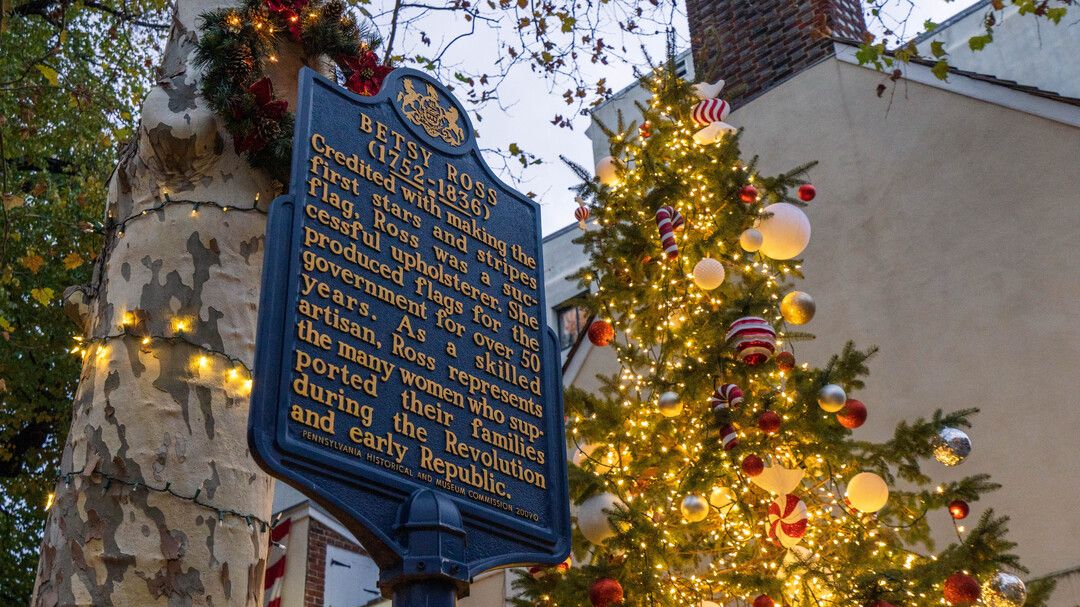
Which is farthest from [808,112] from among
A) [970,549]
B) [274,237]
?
[274,237]

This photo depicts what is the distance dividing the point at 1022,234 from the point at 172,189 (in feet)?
24.8

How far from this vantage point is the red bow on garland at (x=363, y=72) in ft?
17.1

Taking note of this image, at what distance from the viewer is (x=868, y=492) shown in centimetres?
578

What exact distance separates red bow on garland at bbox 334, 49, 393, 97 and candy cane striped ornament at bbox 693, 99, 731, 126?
3268 mm

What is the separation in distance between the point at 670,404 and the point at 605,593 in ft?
4.96

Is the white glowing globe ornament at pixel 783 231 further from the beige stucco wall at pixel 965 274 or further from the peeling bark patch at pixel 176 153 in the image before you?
the peeling bark patch at pixel 176 153

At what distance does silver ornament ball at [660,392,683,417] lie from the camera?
652cm

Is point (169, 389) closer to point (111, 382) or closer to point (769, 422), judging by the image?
point (111, 382)

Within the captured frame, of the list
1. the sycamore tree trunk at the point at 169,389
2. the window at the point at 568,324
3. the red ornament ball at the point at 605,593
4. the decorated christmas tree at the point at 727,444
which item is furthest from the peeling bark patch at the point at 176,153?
the window at the point at 568,324

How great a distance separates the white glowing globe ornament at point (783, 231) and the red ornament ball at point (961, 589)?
2588mm

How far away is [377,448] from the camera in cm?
332

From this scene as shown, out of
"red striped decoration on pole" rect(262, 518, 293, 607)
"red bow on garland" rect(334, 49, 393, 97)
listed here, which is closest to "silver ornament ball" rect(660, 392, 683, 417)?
"red bow on garland" rect(334, 49, 393, 97)

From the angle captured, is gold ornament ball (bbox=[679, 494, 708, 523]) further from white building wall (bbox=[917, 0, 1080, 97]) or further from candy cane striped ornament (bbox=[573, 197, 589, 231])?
white building wall (bbox=[917, 0, 1080, 97])

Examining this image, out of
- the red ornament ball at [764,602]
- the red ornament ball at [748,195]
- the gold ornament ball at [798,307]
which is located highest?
the red ornament ball at [748,195]
